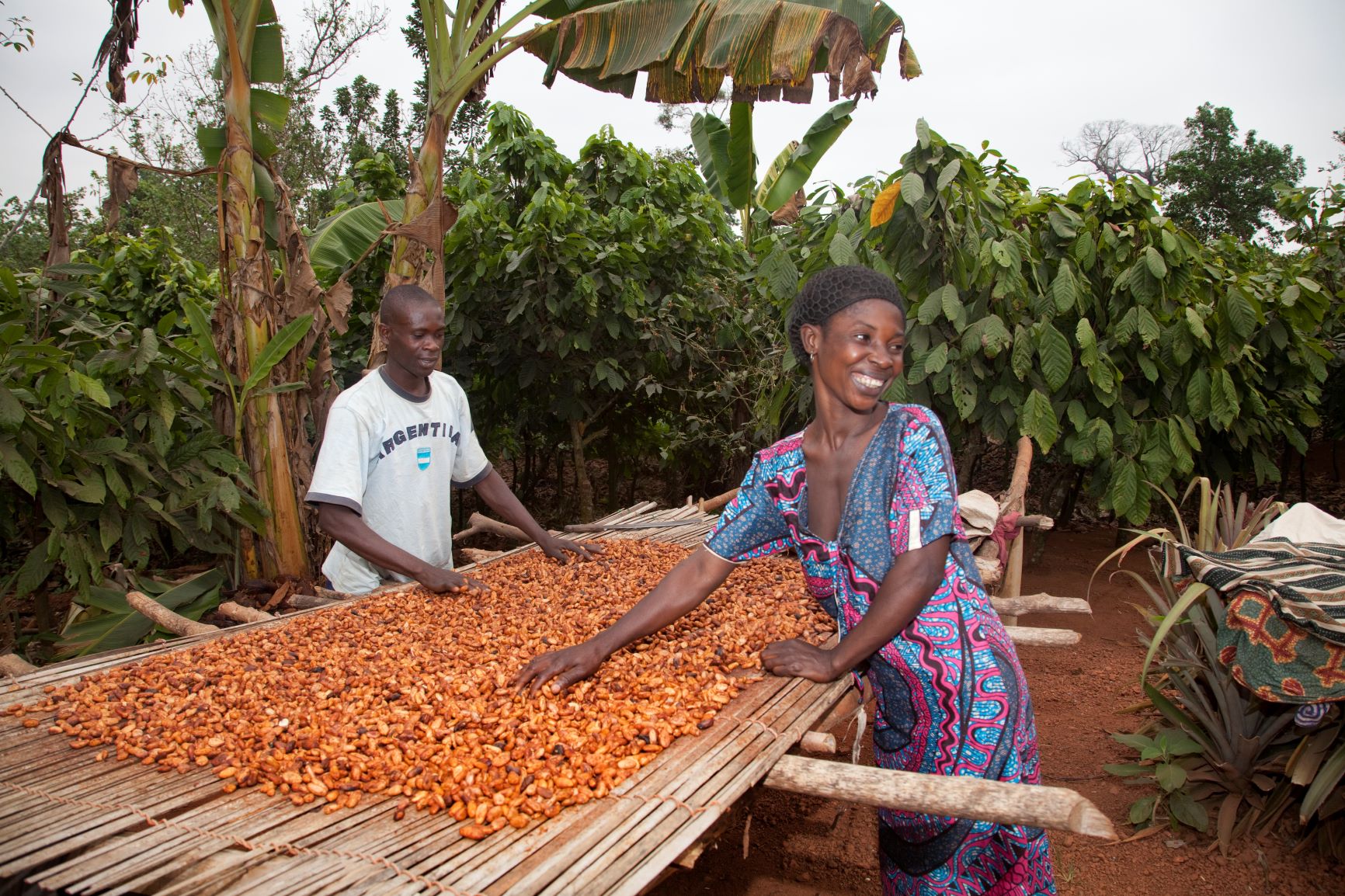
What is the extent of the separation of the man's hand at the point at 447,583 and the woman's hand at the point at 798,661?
3.24 ft

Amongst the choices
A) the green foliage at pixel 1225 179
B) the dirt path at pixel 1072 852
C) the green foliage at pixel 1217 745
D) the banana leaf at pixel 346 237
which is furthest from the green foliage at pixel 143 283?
the green foliage at pixel 1225 179

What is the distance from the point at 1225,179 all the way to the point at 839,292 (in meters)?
16.0

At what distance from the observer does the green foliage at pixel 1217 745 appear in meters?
2.51

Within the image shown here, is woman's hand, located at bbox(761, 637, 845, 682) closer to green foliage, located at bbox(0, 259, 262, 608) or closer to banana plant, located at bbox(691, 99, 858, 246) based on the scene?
green foliage, located at bbox(0, 259, 262, 608)

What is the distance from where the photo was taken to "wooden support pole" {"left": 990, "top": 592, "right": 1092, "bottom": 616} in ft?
8.68

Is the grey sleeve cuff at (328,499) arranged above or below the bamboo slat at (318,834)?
above

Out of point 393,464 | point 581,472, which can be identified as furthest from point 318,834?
point 581,472

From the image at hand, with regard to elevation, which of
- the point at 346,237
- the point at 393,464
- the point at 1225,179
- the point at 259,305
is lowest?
the point at 393,464

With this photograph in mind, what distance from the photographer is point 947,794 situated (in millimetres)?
1281

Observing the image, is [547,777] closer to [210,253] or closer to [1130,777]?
[1130,777]

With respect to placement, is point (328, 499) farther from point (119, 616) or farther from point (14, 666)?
point (119, 616)

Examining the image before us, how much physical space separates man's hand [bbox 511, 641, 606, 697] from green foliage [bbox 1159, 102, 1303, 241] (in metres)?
14.4

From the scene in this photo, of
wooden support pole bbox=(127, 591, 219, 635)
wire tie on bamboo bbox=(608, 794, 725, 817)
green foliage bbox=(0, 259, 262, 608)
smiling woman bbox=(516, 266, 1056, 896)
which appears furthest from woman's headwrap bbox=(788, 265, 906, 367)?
green foliage bbox=(0, 259, 262, 608)

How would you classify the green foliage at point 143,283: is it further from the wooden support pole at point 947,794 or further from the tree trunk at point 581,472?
the wooden support pole at point 947,794
